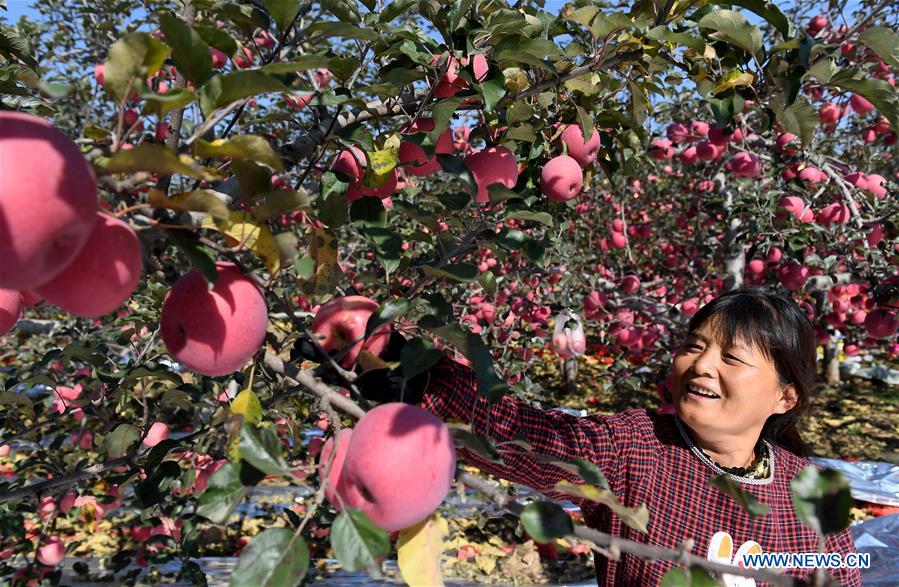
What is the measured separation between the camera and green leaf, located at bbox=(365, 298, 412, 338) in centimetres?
83

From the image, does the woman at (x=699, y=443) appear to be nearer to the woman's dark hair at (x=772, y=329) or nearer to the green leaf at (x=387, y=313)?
the woman's dark hair at (x=772, y=329)

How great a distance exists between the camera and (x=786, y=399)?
1544mm

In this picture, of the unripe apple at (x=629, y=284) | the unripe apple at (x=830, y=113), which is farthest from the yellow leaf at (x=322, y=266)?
the unripe apple at (x=830, y=113)

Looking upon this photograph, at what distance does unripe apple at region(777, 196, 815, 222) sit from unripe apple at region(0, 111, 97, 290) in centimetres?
290

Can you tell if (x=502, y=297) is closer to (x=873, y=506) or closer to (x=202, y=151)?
(x=873, y=506)

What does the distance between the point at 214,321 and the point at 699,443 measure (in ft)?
4.02

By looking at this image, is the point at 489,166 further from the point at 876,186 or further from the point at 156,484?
the point at 876,186

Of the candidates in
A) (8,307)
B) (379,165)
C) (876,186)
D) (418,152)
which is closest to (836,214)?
(876,186)

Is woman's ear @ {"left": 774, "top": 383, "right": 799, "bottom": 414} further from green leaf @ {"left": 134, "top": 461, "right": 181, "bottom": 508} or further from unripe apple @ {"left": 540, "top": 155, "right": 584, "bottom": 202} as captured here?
green leaf @ {"left": 134, "top": 461, "right": 181, "bottom": 508}

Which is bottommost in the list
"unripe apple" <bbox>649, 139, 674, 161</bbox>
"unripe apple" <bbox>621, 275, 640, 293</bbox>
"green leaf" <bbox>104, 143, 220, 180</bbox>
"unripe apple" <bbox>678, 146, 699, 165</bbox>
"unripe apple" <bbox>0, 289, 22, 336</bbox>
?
"unripe apple" <bbox>621, 275, 640, 293</bbox>

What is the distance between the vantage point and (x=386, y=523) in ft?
2.25

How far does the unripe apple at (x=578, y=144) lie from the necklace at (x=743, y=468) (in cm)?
72

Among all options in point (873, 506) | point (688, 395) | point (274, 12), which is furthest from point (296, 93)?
point (873, 506)

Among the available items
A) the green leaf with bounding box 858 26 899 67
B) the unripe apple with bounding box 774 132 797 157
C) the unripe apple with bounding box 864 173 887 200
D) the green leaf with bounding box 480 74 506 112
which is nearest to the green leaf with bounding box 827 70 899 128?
the green leaf with bounding box 858 26 899 67
